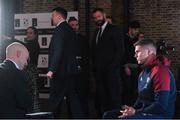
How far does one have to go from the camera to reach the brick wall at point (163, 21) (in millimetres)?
11203

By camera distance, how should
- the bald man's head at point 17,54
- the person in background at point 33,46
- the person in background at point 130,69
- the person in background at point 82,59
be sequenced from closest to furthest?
the bald man's head at point 17,54 → the person in background at point 33,46 → the person in background at point 82,59 → the person in background at point 130,69

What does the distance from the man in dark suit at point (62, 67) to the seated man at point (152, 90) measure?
208cm

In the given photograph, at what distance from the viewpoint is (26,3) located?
12.3m

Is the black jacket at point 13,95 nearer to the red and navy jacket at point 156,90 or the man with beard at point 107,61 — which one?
the red and navy jacket at point 156,90

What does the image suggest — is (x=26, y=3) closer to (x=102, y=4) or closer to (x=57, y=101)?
(x=102, y=4)

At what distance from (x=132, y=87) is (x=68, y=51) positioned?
7.57 feet

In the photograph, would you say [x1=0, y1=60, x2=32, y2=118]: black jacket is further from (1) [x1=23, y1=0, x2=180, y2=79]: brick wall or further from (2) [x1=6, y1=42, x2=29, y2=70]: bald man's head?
(1) [x1=23, y1=0, x2=180, y2=79]: brick wall

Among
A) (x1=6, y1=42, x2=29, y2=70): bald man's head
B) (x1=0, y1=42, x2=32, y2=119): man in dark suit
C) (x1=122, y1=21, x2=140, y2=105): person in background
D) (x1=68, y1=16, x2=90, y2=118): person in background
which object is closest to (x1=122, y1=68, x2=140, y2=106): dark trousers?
(x1=122, y1=21, x2=140, y2=105): person in background

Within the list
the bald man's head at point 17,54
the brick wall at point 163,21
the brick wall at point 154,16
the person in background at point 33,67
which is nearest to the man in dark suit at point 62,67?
the person in background at point 33,67

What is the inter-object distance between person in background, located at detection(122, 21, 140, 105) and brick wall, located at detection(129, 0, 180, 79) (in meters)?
2.80

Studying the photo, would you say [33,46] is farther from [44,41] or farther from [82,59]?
[44,41]

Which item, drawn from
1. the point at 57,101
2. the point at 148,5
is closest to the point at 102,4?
the point at 148,5

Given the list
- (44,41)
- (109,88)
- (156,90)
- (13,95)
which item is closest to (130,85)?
(109,88)

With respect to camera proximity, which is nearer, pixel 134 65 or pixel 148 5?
pixel 134 65
